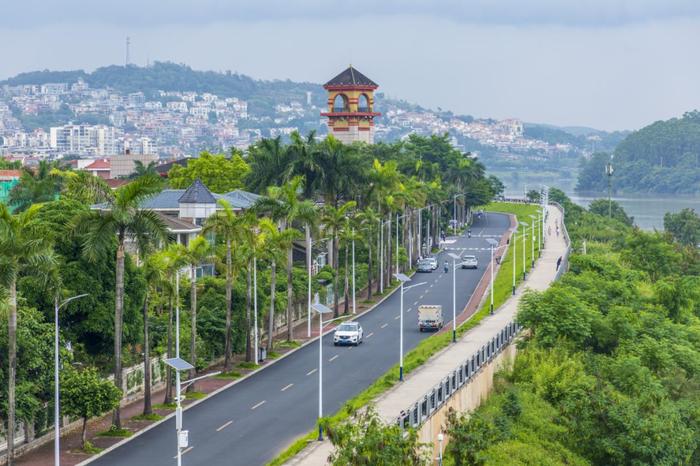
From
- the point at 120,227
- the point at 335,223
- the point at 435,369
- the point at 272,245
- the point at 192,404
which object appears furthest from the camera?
the point at 335,223

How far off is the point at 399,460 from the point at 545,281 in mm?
57163

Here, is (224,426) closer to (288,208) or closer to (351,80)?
(288,208)

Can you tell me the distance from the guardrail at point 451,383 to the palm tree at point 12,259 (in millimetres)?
14206

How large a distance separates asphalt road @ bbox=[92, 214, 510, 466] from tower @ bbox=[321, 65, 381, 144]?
7791cm

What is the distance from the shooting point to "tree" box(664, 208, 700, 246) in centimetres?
17862

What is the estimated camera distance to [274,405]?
59.4 meters

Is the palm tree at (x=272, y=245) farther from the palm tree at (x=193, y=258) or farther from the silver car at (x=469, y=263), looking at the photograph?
the silver car at (x=469, y=263)

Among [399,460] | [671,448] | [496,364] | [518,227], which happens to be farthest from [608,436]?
[518,227]

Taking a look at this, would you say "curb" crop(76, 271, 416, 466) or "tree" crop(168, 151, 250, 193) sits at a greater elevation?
"tree" crop(168, 151, 250, 193)

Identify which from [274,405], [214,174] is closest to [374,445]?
[274,405]

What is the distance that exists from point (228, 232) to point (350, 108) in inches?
3919

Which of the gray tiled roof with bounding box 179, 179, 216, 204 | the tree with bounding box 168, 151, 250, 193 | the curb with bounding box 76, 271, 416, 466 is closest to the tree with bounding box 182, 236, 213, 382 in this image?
the curb with bounding box 76, 271, 416, 466

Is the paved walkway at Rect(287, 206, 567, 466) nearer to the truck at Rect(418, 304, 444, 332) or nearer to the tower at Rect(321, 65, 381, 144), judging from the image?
the truck at Rect(418, 304, 444, 332)

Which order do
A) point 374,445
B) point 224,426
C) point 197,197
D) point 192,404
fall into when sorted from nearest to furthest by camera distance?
point 374,445 → point 224,426 → point 192,404 → point 197,197
